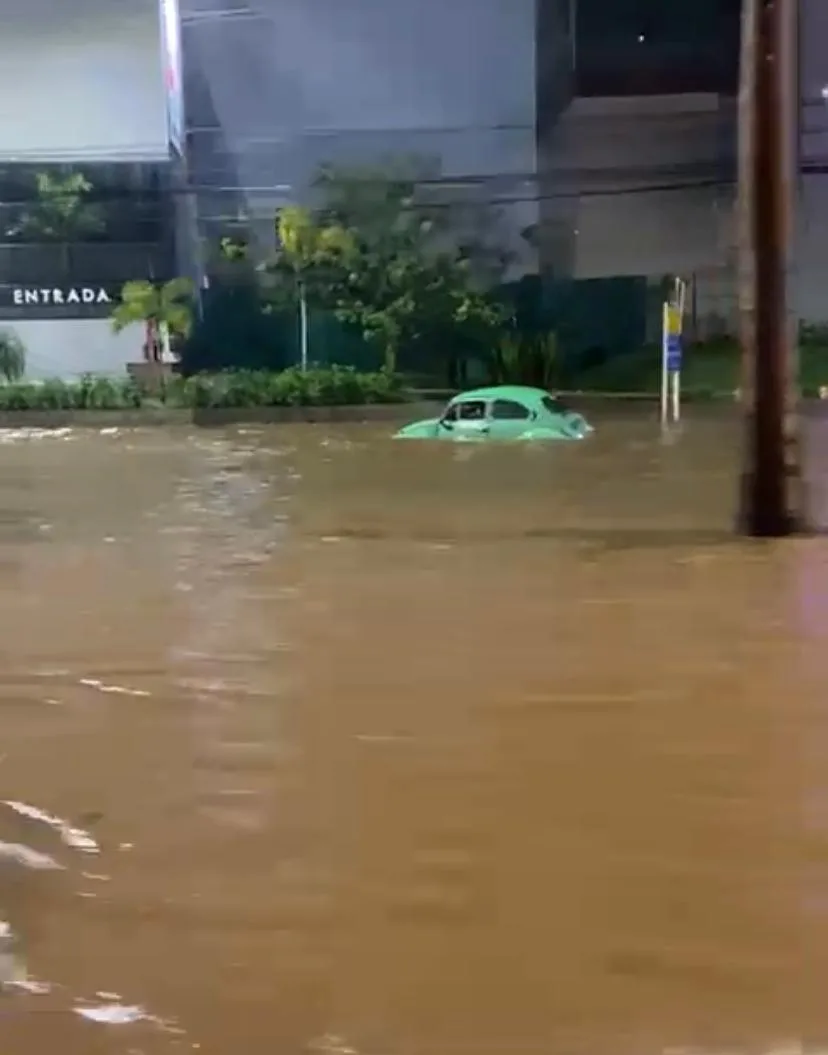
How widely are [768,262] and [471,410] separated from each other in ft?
10.5

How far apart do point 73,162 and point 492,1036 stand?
669 cm

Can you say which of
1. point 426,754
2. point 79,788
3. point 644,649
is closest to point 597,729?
point 426,754

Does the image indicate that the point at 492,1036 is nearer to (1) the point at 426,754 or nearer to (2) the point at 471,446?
(1) the point at 426,754

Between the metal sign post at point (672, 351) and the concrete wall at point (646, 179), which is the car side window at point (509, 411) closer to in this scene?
the metal sign post at point (672, 351)

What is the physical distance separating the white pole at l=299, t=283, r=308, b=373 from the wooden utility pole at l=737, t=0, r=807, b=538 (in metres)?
4.54

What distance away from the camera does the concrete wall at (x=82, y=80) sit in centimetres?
711

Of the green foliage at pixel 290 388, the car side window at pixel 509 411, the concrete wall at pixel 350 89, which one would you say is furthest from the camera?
the green foliage at pixel 290 388

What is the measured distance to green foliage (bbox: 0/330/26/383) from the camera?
7199 mm

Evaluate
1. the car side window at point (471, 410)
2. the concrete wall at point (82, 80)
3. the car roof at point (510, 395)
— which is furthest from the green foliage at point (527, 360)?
the concrete wall at point (82, 80)

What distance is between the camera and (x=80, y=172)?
23.3ft

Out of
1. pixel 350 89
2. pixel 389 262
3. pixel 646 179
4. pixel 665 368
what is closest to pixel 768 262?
pixel 665 368

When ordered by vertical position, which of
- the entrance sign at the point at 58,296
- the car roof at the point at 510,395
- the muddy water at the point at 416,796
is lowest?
the muddy water at the point at 416,796

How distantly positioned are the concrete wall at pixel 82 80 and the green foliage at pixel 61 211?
131mm

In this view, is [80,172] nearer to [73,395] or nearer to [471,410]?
[73,395]
